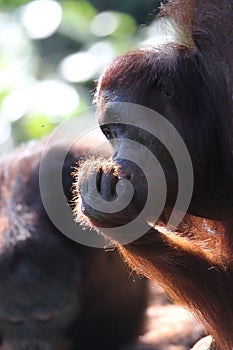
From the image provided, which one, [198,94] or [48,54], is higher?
[48,54]

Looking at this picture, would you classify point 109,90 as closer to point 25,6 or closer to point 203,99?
point 203,99

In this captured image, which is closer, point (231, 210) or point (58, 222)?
point (231, 210)

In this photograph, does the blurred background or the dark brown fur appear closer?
the dark brown fur

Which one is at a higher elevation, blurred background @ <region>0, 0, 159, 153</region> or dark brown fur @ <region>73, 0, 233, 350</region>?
blurred background @ <region>0, 0, 159, 153</region>

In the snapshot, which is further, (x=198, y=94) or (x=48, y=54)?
(x=48, y=54)

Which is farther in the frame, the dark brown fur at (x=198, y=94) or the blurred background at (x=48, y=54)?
the blurred background at (x=48, y=54)

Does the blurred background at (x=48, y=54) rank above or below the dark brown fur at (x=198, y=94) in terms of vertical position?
above

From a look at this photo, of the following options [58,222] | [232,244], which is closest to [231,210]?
[232,244]

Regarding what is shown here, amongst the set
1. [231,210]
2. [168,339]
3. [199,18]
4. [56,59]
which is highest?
[56,59]
